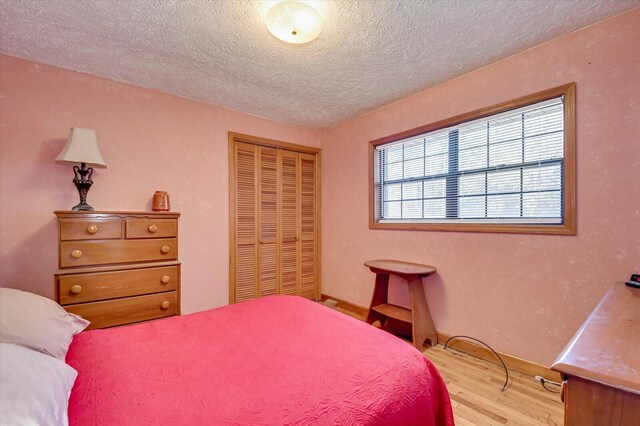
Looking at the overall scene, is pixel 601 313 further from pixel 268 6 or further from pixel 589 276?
pixel 268 6

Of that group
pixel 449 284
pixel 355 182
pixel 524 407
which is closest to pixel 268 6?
pixel 355 182

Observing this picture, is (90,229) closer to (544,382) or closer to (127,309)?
(127,309)

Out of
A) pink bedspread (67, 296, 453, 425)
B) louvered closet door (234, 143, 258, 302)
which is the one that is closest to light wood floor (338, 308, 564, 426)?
pink bedspread (67, 296, 453, 425)

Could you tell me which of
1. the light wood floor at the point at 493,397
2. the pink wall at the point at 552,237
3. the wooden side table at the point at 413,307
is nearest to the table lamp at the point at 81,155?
the wooden side table at the point at 413,307

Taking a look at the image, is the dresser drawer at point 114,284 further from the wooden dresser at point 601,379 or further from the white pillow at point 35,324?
the wooden dresser at point 601,379

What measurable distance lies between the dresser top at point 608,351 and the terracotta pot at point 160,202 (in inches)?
106

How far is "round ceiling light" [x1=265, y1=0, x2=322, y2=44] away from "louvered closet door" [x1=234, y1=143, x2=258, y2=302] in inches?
68.4

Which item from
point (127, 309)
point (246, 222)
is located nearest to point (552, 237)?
point (246, 222)

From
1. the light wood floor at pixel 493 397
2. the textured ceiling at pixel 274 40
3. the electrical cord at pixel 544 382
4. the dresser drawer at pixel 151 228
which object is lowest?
the light wood floor at pixel 493 397

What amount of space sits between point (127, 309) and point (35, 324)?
3.41 feet

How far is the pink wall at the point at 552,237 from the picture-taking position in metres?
1.69

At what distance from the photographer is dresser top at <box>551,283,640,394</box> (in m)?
0.63

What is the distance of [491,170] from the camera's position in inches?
91.0

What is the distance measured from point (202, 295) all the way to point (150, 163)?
1.44 metres
